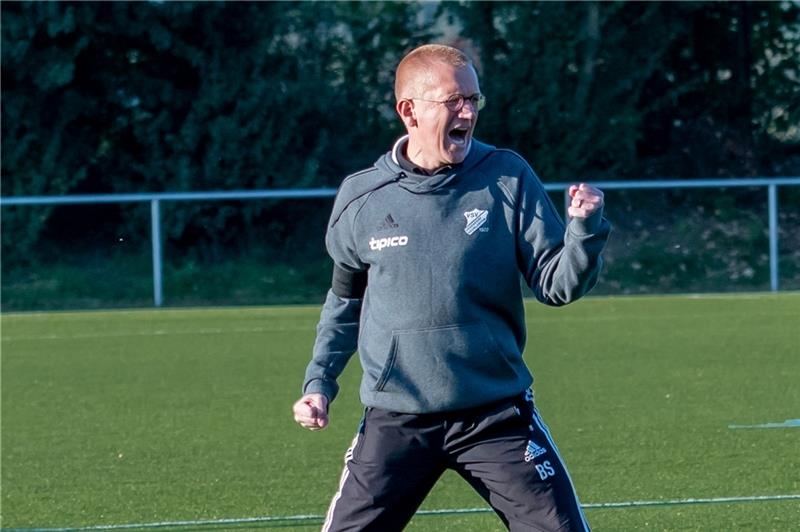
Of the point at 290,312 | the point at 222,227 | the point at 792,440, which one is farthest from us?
the point at 222,227

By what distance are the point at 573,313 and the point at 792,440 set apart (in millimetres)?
8809

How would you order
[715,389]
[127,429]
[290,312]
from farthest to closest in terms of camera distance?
[290,312] → [715,389] → [127,429]

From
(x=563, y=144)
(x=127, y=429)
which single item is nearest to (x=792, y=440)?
(x=127, y=429)

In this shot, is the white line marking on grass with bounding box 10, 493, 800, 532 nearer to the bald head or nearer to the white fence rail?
the bald head

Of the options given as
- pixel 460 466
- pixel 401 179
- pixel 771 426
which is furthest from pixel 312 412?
pixel 771 426

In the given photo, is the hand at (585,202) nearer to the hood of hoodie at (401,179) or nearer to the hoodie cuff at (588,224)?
the hoodie cuff at (588,224)

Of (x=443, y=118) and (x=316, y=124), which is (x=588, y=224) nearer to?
(x=443, y=118)

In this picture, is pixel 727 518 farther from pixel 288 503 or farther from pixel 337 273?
pixel 337 273

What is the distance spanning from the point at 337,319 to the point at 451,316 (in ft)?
1.55

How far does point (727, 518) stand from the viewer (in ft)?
20.8

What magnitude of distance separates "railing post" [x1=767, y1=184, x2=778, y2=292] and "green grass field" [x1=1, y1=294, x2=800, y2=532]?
13.9 feet

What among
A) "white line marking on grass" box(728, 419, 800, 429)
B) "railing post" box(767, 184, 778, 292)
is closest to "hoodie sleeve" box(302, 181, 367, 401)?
"white line marking on grass" box(728, 419, 800, 429)

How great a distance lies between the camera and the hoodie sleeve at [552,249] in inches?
142

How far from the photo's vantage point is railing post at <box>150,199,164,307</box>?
20.2m
